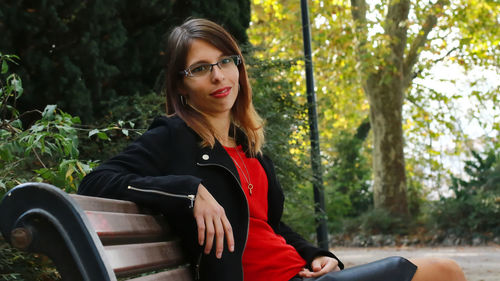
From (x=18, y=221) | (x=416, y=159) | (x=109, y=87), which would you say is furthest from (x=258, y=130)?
(x=416, y=159)

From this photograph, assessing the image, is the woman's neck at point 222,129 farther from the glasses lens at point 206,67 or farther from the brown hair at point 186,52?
the glasses lens at point 206,67

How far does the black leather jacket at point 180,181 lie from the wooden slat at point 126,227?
2.3 inches

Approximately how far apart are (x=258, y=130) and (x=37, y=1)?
323cm

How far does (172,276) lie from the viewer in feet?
6.23

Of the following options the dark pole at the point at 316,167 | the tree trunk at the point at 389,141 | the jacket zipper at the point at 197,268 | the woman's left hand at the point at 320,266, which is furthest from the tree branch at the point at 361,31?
the jacket zipper at the point at 197,268

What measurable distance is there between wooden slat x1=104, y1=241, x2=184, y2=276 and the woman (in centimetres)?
8

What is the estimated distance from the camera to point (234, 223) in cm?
207

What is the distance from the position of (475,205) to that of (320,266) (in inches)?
495

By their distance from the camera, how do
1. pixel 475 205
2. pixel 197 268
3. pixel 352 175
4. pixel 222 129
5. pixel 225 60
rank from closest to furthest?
1. pixel 197 268
2. pixel 225 60
3. pixel 222 129
4. pixel 475 205
5. pixel 352 175

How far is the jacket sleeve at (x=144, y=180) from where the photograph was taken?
6.05ft

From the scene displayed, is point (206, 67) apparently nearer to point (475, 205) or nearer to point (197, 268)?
point (197, 268)

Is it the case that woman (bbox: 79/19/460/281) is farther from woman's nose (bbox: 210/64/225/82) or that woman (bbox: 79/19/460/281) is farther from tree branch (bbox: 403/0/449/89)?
Result: tree branch (bbox: 403/0/449/89)

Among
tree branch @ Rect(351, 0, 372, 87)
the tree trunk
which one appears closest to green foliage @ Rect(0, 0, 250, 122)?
tree branch @ Rect(351, 0, 372, 87)

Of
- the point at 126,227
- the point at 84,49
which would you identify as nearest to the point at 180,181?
the point at 126,227
